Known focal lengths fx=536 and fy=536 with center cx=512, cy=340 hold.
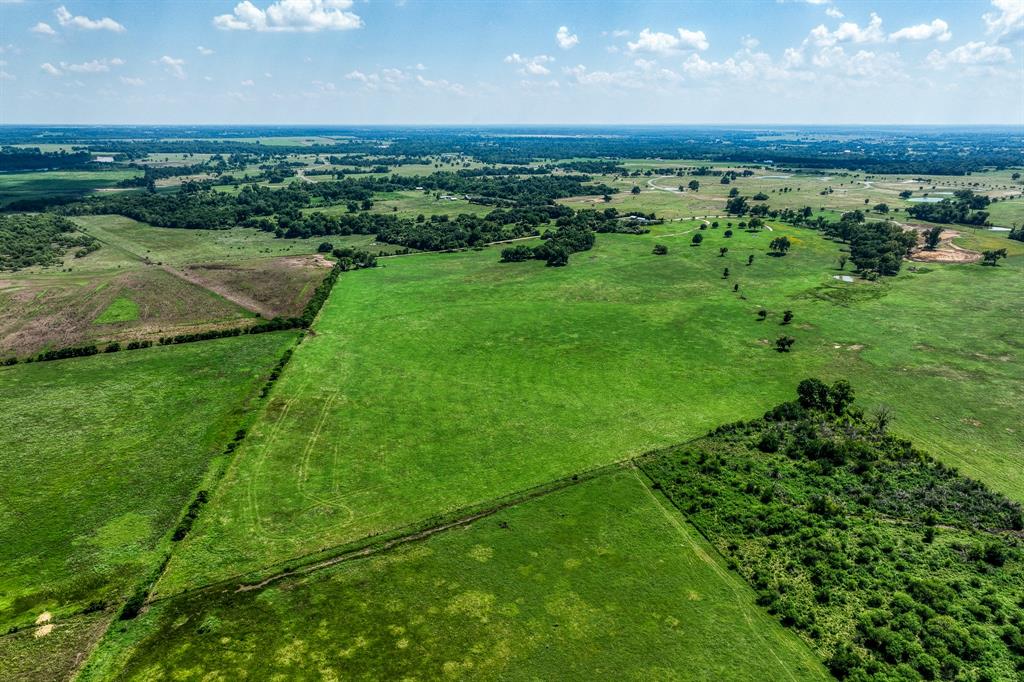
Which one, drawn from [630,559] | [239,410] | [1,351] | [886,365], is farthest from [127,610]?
[886,365]

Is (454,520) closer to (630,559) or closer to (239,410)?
(630,559)

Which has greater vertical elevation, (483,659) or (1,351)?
(1,351)

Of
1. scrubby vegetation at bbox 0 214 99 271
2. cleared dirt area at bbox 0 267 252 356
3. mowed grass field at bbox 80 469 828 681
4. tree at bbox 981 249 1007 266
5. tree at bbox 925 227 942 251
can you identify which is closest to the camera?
mowed grass field at bbox 80 469 828 681

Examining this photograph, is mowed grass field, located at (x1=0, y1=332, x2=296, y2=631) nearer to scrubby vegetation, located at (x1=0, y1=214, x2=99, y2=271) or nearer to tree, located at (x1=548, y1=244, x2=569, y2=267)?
tree, located at (x1=548, y1=244, x2=569, y2=267)

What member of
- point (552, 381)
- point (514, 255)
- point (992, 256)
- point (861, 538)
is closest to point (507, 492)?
point (552, 381)

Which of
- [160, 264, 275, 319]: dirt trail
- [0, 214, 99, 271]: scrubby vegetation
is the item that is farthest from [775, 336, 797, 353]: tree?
[0, 214, 99, 271]: scrubby vegetation

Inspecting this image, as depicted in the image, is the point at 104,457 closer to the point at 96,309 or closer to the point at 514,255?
the point at 96,309
